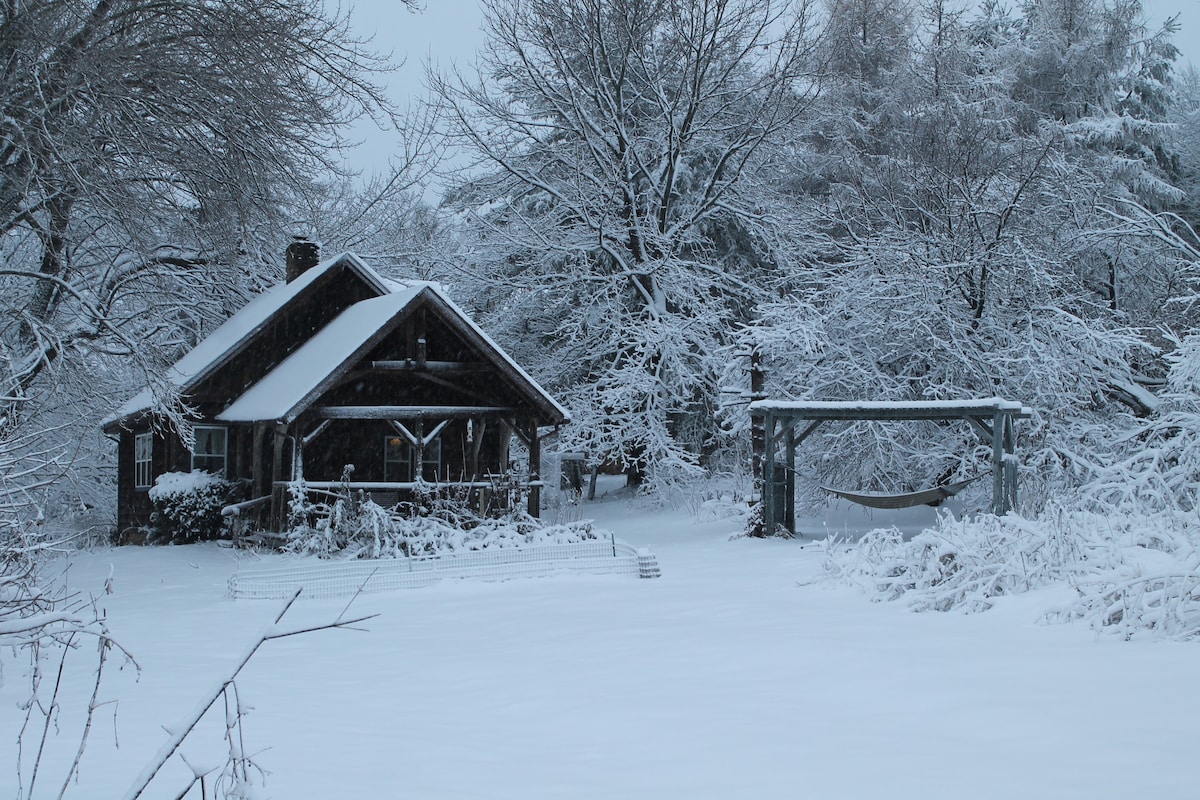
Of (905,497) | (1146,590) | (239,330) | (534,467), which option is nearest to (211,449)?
(239,330)

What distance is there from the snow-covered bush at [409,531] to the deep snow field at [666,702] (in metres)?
2.57

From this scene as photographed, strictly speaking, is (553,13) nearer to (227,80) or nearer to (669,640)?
(227,80)

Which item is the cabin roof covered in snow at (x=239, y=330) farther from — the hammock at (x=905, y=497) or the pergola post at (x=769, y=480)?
the hammock at (x=905, y=497)

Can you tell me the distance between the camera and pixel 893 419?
15.7 m

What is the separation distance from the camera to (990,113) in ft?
84.1

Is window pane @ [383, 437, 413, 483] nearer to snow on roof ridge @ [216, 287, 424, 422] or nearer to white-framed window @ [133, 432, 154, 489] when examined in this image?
snow on roof ridge @ [216, 287, 424, 422]

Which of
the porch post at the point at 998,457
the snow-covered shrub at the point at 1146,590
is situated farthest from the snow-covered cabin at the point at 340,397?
the snow-covered shrub at the point at 1146,590

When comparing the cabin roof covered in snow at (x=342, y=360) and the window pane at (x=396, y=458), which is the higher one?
the cabin roof covered in snow at (x=342, y=360)

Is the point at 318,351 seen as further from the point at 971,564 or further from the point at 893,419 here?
the point at 971,564

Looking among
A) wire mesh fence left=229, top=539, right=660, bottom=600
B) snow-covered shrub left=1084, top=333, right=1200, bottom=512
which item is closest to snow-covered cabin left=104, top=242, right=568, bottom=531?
wire mesh fence left=229, top=539, right=660, bottom=600

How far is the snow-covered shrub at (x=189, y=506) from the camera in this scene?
731 inches

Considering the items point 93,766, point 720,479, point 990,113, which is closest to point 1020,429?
point 720,479

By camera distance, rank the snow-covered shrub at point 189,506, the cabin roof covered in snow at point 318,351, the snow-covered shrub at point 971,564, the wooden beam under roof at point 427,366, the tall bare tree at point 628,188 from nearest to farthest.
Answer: the snow-covered shrub at point 971,564
the cabin roof covered in snow at point 318,351
the wooden beam under roof at point 427,366
the snow-covered shrub at point 189,506
the tall bare tree at point 628,188

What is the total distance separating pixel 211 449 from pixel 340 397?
3234 mm
